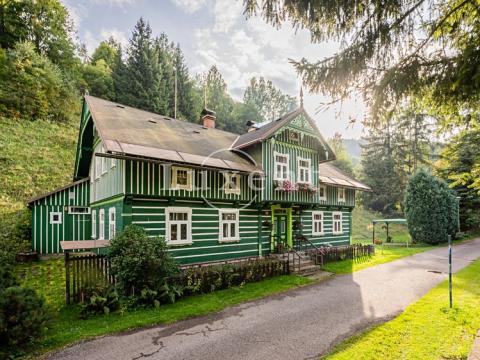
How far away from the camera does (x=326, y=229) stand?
2103 centimetres

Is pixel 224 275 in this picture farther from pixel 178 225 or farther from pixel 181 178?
pixel 181 178

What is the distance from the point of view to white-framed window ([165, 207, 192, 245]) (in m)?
12.9

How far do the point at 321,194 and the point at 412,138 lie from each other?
108ft

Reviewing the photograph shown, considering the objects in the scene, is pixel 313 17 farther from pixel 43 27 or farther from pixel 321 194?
pixel 43 27

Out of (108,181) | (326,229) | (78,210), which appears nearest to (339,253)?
(326,229)

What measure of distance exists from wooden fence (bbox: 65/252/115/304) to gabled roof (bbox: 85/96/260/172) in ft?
13.6

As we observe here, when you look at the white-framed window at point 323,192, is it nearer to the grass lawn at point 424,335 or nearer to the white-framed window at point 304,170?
the white-framed window at point 304,170

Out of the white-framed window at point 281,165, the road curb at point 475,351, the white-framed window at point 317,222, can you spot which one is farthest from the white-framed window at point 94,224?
the road curb at point 475,351

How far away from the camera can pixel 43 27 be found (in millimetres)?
41625

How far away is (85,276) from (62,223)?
1093cm

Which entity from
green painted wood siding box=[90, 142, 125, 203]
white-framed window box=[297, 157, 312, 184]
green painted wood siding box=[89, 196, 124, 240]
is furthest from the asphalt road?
white-framed window box=[297, 157, 312, 184]

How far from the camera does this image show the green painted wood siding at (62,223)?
683 inches

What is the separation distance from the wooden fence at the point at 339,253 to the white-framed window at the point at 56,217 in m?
16.6

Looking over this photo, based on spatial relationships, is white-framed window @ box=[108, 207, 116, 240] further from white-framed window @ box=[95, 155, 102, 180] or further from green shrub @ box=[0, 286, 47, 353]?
green shrub @ box=[0, 286, 47, 353]
